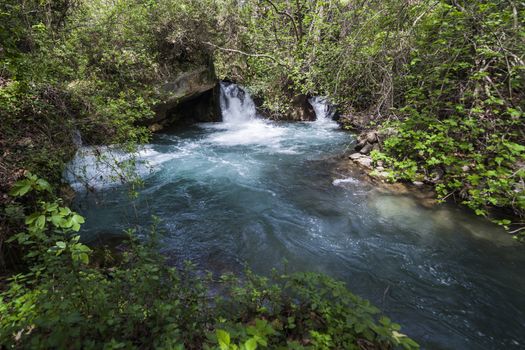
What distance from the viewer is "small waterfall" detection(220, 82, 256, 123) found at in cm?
1426

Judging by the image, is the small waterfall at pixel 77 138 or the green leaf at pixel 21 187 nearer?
the green leaf at pixel 21 187

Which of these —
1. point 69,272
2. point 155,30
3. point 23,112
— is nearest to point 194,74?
point 155,30

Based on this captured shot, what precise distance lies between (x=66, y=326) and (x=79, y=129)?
369cm

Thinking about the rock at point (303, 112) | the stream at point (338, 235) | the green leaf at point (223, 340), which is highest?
the rock at point (303, 112)

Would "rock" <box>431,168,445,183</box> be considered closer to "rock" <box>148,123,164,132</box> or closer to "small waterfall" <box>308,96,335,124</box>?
"small waterfall" <box>308,96,335,124</box>

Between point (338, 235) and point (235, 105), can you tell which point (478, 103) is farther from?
point (235, 105)

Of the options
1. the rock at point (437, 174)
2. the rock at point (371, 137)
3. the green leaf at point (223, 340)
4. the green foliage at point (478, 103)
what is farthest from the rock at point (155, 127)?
the green leaf at point (223, 340)

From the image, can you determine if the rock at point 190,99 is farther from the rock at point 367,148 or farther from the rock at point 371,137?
the rock at point 371,137

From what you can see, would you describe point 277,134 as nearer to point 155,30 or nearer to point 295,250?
point 155,30

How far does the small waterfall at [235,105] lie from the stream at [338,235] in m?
6.04

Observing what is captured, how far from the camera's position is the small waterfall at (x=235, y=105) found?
1426 centimetres

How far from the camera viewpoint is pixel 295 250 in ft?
15.6

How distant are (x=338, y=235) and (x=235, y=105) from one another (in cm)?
1069

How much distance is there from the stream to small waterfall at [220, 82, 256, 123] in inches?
238
